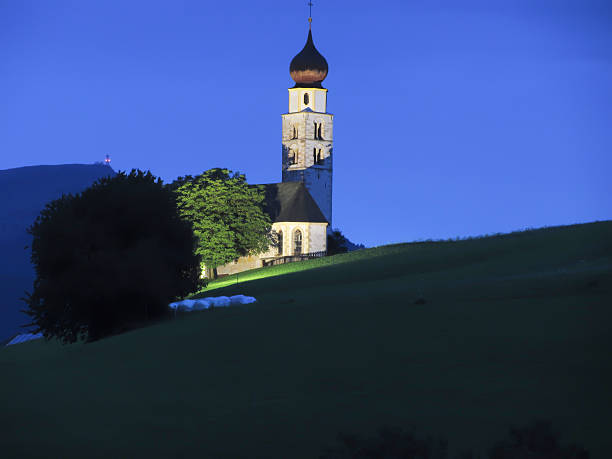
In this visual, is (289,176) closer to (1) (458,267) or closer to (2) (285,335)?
(1) (458,267)

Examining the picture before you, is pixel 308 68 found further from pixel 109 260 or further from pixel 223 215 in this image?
A: pixel 109 260

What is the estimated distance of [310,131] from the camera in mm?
120188

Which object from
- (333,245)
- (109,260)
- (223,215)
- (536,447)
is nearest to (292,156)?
(333,245)

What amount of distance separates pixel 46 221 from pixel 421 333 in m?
27.6

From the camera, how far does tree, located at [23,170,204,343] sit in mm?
43781

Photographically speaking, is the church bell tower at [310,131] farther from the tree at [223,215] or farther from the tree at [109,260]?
the tree at [109,260]

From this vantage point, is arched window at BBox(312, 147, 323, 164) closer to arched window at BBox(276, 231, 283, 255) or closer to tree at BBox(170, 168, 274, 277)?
arched window at BBox(276, 231, 283, 255)

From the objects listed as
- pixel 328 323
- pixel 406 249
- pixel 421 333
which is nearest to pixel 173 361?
pixel 328 323

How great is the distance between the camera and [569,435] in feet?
51.8

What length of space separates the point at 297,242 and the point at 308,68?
30.1 m

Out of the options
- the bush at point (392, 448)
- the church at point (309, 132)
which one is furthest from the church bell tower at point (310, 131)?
the bush at point (392, 448)

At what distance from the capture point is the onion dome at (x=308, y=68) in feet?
399

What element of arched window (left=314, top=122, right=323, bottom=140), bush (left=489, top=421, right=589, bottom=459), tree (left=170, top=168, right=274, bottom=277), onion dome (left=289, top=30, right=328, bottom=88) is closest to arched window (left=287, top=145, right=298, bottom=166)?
arched window (left=314, top=122, right=323, bottom=140)

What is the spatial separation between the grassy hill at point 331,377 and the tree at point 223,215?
49.6 meters
